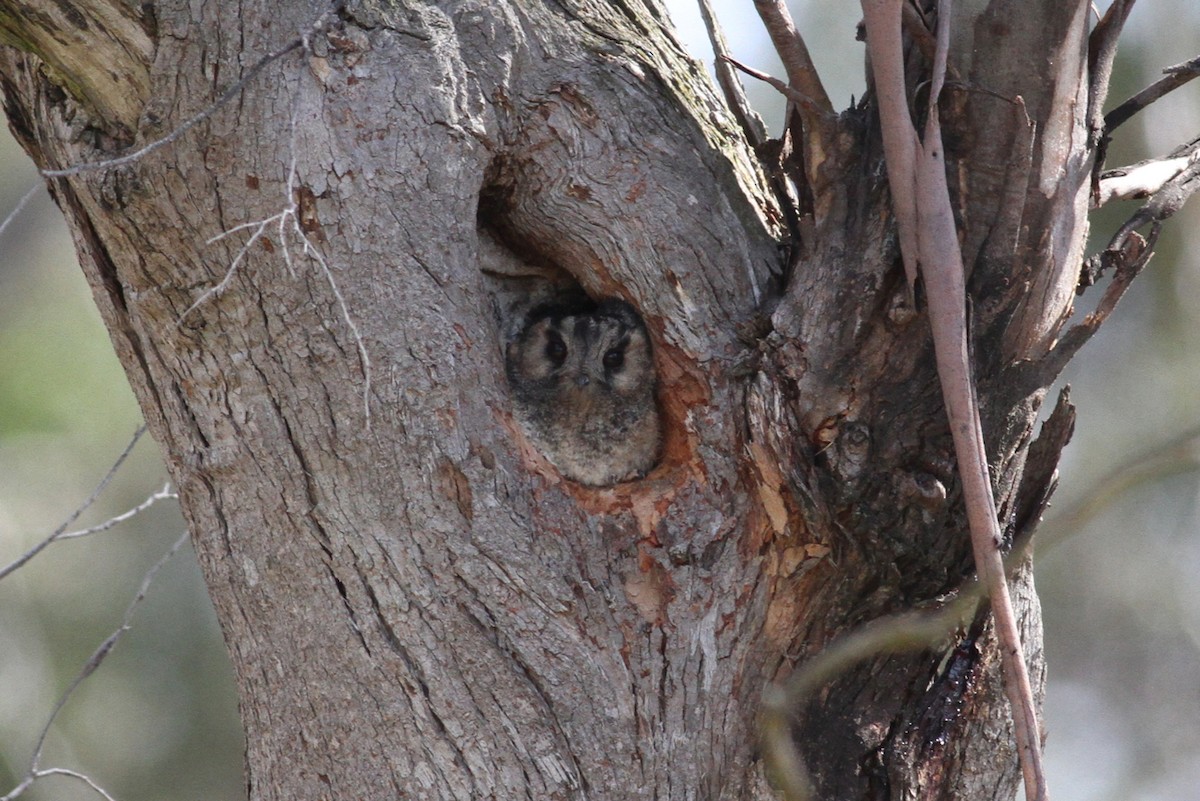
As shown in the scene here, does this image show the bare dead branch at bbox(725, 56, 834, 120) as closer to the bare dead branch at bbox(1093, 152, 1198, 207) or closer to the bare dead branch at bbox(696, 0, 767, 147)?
the bare dead branch at bbox(696, 0, 767, 147)

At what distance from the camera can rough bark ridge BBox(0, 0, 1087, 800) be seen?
2.09 meters

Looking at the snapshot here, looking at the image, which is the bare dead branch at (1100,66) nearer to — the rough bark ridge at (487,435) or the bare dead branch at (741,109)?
the rough bark ridge at (487,435)

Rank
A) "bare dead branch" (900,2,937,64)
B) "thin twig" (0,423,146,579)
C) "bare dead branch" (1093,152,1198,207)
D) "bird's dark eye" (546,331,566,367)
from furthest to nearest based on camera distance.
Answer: "bird's dark eye" (546,331,566,367), "thin twig" (0,423,146,579), "bare dead branch" (1093,152,1198,207), "bare dead branch" (900,2,937,64)

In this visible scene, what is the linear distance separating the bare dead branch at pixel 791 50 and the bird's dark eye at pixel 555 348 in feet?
4.54

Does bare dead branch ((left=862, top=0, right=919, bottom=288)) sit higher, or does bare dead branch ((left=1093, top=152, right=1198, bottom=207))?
bare dead branch ((left=1093, top=152, right=1198, bottom=207))

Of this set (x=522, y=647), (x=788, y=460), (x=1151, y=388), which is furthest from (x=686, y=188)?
(x=1151, y=388)

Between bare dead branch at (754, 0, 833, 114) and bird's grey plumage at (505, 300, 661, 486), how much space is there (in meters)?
0.90

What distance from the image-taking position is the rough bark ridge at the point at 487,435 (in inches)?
82.4

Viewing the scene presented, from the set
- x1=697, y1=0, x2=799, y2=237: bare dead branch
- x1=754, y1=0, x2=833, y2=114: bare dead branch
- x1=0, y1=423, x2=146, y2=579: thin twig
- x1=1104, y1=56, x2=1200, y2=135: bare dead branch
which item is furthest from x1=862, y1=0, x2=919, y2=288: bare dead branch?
x1=0, y1=423, x2=146, y2=579: thin twig

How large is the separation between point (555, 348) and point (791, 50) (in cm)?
147

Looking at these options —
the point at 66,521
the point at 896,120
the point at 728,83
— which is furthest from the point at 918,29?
the point at 66,521

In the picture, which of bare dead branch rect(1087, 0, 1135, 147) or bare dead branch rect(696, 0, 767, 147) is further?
bare dead branch rect(696, 0, 767, 147)

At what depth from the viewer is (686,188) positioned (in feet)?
8.04

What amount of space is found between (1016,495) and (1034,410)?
184 mm
